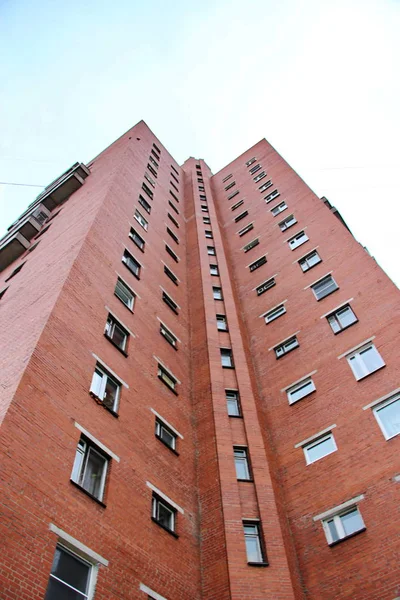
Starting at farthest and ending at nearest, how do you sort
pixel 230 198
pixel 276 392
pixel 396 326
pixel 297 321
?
1. pixel 230 198
2. pixel 297 321
3. pixel 276 392
4. pixel 396 326

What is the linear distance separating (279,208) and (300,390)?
17.1 metres

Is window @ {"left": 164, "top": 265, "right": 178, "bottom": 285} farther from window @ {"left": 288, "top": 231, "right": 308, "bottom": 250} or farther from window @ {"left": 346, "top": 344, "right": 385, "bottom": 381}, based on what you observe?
window @ {"left": 346, "top": 344, "right": 385, "bottom": 381}

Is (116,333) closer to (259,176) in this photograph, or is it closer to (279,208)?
(279,208)

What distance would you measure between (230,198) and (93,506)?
3272 centimetres

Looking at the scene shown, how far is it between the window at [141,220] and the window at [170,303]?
531 cm

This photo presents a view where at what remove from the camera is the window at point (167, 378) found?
18219 millimetres

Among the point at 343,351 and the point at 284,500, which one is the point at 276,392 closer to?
the point at 343,351

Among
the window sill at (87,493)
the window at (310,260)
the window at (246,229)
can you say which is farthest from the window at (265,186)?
the window sill at (87,493)

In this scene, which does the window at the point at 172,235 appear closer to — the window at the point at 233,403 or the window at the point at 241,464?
the window at the point at 233,403

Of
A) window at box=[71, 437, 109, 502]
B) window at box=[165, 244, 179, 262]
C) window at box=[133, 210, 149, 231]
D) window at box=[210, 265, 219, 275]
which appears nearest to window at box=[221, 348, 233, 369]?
window at box=[210, 265, 219, 275]

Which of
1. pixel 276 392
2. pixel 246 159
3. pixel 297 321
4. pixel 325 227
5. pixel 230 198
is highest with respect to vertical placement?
pixel 246 159

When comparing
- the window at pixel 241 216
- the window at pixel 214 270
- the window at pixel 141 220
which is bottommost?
the window at pixel 214 270

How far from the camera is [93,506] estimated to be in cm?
1136

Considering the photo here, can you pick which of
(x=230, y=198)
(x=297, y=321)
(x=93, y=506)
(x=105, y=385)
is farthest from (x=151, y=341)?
(x=230, y=198)
